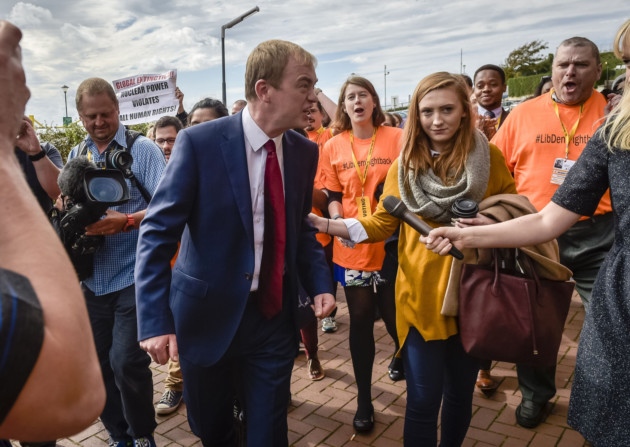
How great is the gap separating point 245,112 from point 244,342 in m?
1.06

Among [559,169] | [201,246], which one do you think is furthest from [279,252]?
[559,169]

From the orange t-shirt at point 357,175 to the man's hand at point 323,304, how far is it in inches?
40.5

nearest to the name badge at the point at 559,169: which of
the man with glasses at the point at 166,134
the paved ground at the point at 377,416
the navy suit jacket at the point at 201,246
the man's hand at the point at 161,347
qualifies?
the paved ground at the point at 377,416

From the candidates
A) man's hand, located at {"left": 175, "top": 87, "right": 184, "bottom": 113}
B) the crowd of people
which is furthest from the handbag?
man's hand, located at {"left": 175, "top": 87, "right": 184, "bottom": 113}

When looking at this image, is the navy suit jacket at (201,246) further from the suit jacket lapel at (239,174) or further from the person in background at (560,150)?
the person in background at (560,150)

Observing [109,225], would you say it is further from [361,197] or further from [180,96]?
[180,96]

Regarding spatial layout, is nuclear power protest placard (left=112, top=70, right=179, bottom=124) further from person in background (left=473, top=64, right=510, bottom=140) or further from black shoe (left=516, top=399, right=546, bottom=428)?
black shoe (left=516, top=399, right=546, bottom=428)

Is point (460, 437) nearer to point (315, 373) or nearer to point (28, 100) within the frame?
point (315, 373)

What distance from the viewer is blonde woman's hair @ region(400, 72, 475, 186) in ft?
8.55

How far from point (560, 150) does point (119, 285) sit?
302 centimetres

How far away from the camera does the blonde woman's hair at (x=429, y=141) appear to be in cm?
261

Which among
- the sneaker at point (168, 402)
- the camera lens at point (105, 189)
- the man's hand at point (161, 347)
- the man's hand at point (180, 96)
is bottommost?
the sneaker at point (168, 402)

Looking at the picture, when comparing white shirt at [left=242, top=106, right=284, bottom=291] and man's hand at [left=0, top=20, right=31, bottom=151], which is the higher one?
man's hand at [left=0, top=20, right=31, bottom=151]

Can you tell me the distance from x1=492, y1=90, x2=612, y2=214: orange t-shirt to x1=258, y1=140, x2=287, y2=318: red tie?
2.09 meters
